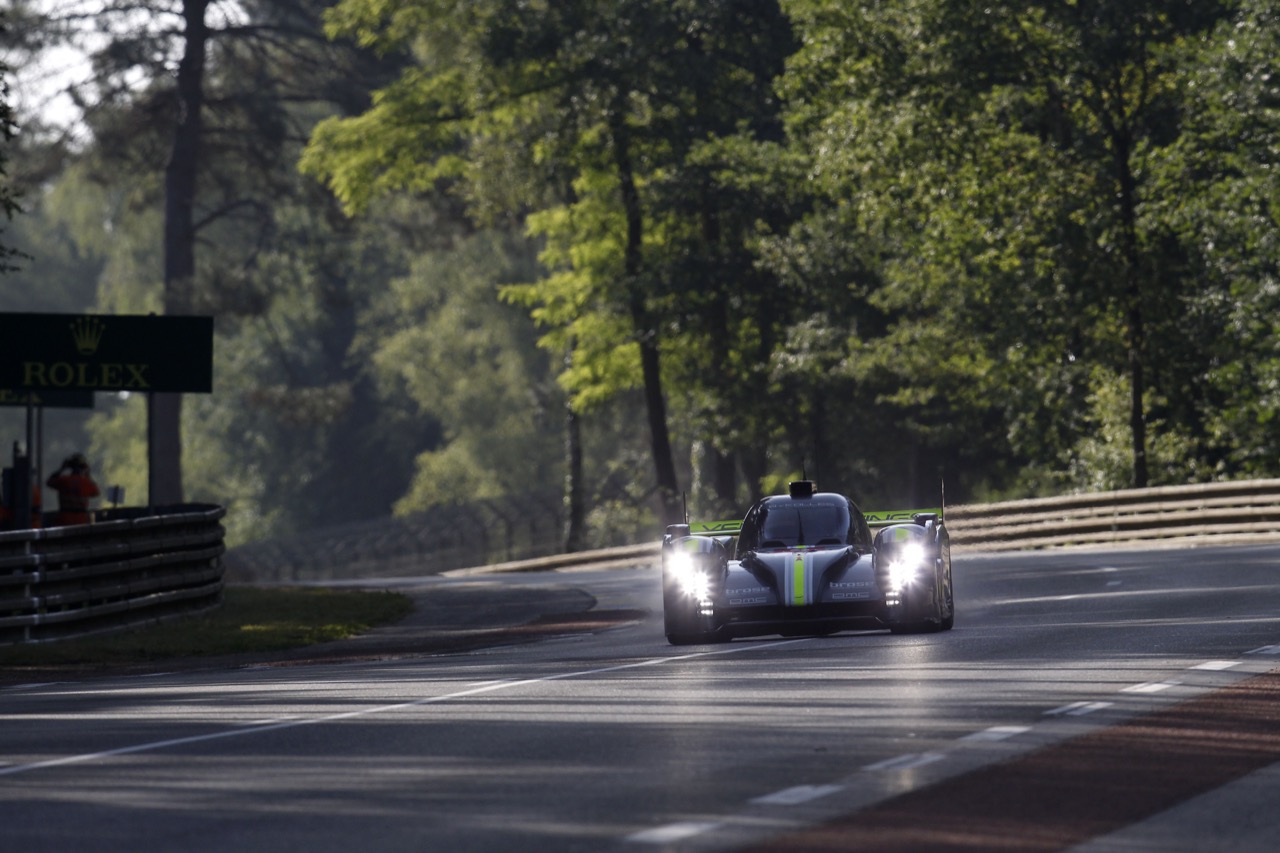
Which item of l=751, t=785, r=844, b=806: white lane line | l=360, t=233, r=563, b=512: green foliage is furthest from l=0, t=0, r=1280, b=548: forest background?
l=751, t=785, r=844, b=806: white lane line

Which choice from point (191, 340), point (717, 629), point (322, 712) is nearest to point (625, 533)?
point (191, 340)

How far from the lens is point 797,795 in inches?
365

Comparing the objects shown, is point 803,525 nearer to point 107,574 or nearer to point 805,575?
point 805,575

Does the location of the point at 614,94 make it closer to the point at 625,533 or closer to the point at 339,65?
the point at 339,65

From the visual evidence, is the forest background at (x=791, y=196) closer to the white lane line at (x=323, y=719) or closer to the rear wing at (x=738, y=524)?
the rear wing at (x=738, y=524)

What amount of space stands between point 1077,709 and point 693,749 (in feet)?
8.56

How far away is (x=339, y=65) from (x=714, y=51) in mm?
13994

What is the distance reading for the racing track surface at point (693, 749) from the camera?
8617 mm

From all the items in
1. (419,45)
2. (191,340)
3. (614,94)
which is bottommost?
(191,340)

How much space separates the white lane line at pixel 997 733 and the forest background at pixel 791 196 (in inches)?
688

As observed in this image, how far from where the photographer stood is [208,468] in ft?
308

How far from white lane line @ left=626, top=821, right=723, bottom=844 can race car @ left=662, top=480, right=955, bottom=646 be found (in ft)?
30.8

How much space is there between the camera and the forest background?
4084 centimetres

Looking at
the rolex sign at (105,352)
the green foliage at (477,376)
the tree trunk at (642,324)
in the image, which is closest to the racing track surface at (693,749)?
the rolex sign at (105,352)
